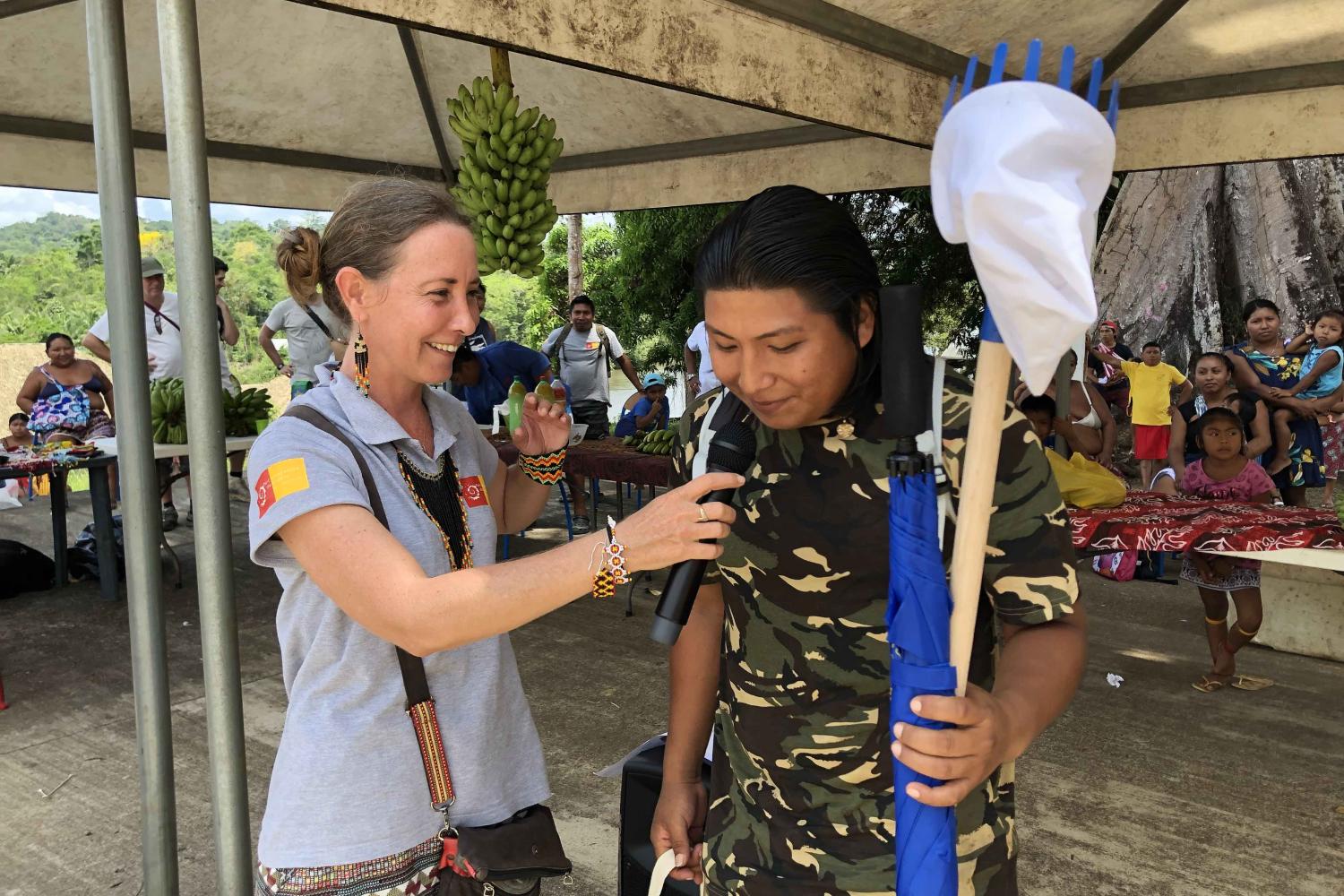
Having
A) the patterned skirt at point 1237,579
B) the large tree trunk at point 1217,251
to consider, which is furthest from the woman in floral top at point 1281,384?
the large tree trunk at point 1217,251

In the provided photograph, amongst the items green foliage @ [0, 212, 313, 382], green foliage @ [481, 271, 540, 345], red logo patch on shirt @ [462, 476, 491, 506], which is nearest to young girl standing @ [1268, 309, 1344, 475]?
red logo patch on shirt @ [462, 476, 491, 506]

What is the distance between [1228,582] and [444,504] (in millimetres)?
4249

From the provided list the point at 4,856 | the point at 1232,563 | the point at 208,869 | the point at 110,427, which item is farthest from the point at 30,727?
the point at 1232,563

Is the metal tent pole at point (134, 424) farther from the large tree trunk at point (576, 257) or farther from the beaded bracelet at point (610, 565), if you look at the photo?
the large tree trunk at point (576, 257)

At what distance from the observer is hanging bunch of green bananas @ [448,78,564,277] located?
4.45 meters

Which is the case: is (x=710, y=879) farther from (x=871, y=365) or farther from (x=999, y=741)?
Result: (x=871, y=365)

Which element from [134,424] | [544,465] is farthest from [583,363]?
[544,465]

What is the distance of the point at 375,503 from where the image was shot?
4.83 ft

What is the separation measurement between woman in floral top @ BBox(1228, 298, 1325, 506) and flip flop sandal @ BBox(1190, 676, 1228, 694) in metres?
3.11

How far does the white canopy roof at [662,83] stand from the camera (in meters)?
3.41

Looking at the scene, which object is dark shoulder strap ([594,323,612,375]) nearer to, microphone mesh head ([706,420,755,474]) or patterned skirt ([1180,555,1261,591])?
patterned skirt ([1180,555,1261,591])

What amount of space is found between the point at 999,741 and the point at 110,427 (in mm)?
8095

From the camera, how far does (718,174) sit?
6137 millimetres

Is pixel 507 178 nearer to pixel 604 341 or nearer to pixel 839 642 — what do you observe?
pixel 839 642
